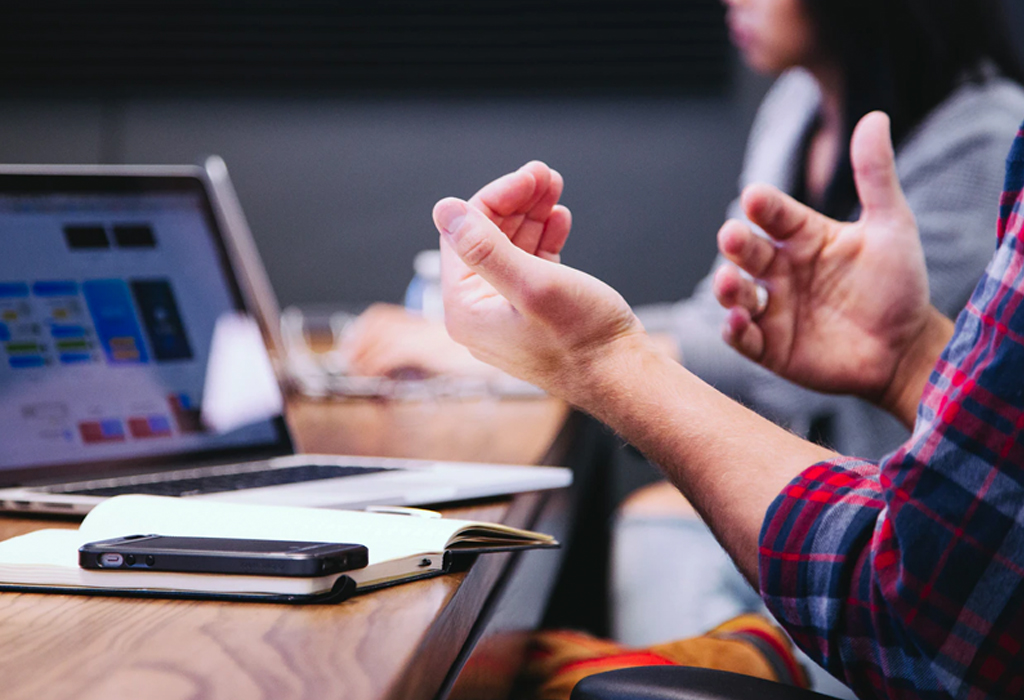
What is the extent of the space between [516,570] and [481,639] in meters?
0.18

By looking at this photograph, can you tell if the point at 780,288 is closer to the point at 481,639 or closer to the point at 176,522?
the point at 481,639

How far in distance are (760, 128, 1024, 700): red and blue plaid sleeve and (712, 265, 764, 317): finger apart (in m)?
0.41

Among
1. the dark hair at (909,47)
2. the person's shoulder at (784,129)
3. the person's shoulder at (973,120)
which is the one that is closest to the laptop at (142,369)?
the person's shoulder at (973,120)

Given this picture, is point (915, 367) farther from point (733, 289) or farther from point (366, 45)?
point (366, 45)

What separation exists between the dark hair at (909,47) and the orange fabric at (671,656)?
3.50 ft

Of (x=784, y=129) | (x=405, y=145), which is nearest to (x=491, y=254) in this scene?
(x=784, y=129)

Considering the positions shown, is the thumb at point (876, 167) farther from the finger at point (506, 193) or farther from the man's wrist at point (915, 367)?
the finger at point (506, 193)

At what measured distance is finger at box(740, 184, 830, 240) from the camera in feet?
3.33

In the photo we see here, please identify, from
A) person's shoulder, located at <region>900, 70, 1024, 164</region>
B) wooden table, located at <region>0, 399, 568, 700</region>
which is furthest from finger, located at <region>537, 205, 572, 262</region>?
person's shoulder, located at <region>900, 70, 1024, 164</region>

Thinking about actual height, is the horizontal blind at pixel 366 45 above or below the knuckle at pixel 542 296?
above

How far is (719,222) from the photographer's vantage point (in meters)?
2.90

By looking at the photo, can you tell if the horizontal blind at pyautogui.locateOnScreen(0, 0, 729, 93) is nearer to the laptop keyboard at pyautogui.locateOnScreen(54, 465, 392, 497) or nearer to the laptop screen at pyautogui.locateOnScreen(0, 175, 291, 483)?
the laptop screen at pyautogui.locateOnScreen(0, 175, 291, 483)

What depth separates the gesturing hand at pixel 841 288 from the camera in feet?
3.42

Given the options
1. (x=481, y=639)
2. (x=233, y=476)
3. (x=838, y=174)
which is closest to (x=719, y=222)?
(x=838, y=174)
